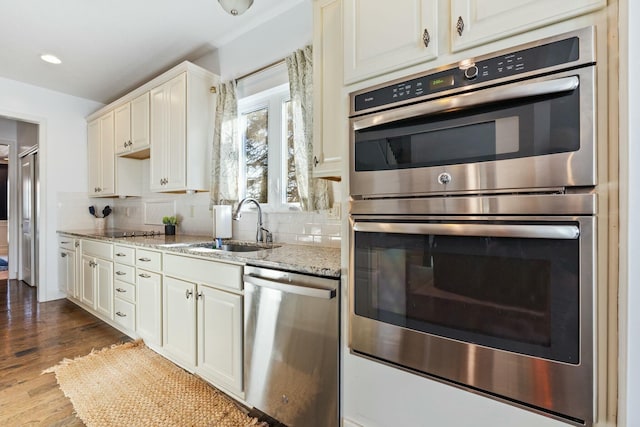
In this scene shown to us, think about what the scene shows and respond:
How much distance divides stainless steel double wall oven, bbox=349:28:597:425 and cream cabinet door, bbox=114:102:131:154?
310 centimetres

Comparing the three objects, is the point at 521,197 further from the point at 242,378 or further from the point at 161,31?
the point at 161,31

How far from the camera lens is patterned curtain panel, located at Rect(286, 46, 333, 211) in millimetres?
2057

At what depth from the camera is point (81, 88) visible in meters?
3.79

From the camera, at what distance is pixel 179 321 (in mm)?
2141

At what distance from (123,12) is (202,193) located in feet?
5.02

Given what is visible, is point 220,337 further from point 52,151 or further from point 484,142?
point 52,151

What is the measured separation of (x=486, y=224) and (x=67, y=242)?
14.6 feet

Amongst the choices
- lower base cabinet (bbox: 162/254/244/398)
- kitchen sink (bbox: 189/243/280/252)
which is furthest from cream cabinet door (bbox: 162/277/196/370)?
kitchen sink (bbox: 189/243/280/252)

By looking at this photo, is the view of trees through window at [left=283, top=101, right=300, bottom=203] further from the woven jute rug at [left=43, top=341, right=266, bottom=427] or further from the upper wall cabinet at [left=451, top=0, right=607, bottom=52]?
the upper wall cabinet at [left=451, top=0, right=607, bottom=52]

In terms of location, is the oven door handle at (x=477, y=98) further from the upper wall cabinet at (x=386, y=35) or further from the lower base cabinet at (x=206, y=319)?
the lower base cabinet at (x=206, y=319)

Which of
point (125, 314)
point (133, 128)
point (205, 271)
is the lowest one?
point (125, 314)

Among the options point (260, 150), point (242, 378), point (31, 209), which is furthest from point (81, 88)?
point (242, 378)

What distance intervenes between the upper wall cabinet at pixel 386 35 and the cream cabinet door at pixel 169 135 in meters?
1.95

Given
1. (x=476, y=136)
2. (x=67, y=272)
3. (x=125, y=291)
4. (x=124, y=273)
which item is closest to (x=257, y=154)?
(x=124, y=273)
